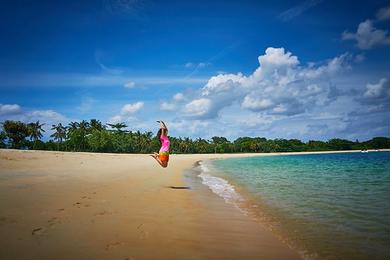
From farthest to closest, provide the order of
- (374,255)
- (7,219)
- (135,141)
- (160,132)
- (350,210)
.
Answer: (135,141), (160,132), (350,210), (7,219), (374,255)

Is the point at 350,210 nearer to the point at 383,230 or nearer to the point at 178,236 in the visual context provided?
the point at 383,230

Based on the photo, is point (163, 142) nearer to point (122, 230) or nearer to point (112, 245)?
point (122, 230)

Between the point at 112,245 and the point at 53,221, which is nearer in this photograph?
the point at 112,245

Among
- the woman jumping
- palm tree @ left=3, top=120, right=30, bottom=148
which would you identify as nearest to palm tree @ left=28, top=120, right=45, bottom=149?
palm tree @ left=3, top=120, right=30, bottom=148

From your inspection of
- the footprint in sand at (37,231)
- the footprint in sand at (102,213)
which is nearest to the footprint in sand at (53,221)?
the footprint in sand at (37,231)

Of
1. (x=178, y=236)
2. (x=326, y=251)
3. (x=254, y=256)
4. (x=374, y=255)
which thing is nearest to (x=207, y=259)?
(x=254, y=256)

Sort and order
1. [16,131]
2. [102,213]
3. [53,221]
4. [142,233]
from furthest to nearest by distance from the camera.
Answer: [16,131], [102,213], [53,221], [142,233]

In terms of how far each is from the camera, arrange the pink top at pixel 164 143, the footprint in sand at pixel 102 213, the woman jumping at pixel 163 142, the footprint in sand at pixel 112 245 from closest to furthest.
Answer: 1. the footprint in sand at pixel 112 245
2. the footprint in sand at pixel 102 213
3. the woman jumping at pixel 163 142
4. the pink top at pixel 164 143

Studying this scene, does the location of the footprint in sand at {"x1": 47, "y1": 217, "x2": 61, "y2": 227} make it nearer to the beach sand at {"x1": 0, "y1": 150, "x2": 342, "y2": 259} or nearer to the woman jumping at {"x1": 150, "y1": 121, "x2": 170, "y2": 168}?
the beach sand at {"x1": 0, "y1": 150, "x2": 342, "y2": 259}

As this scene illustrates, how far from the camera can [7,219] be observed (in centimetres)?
602

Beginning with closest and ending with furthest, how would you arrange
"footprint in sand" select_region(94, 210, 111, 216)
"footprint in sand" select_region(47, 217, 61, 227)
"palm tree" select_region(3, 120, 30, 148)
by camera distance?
1. "footprint in sand" select_region(47, 217, 61, 227)
2. "footprint in sand" select_region(94, 210, 111, 216)
3. "palm tree" select_region(3, 120, 30, 148)

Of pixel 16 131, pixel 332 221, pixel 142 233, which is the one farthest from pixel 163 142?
pixel 16 131

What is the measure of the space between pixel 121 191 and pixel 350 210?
7828 millimetres

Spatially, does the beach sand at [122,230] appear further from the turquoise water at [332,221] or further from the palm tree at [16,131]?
the palm tree at [16,131]
